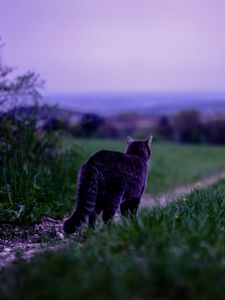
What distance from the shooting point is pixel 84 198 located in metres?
5.89

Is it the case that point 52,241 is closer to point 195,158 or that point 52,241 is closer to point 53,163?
point 53,163

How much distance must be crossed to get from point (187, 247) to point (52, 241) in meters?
2.42

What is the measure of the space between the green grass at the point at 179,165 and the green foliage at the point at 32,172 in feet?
3.00

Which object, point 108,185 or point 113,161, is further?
point 113,161

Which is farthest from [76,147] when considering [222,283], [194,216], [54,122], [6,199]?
[222,283]

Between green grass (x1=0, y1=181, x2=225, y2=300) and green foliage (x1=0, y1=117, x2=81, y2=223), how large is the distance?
123 inches

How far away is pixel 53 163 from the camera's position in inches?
403

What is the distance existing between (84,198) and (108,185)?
55 centimetres

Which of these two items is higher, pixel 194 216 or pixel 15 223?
pixel 194 216

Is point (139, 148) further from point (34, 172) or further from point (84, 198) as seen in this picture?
point (34, 172)

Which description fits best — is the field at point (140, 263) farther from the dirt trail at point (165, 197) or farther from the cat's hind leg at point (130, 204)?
the dirt trail at point (165, 197)

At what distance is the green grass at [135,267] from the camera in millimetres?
3566

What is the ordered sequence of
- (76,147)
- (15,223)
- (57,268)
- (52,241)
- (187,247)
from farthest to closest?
(76,147) → (15,223) → (52,241) → (187,247) → (57,268)

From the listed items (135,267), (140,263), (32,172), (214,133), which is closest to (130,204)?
(32,172)
